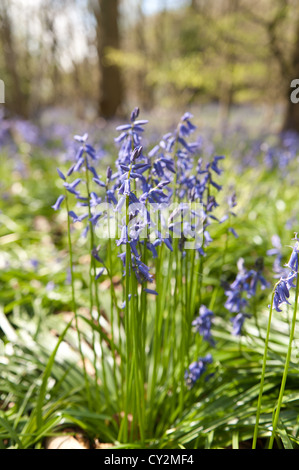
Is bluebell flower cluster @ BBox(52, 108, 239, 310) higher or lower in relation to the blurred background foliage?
lower

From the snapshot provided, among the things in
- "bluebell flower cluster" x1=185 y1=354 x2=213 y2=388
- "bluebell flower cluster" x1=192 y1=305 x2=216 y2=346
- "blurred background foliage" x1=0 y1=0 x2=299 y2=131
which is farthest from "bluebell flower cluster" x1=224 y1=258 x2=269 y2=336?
"blurred background foliage" x1=0 y1=0 x2=299 y2=131

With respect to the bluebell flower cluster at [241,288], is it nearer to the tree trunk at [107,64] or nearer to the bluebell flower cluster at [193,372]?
the bluebell flower cluster at [193,372]

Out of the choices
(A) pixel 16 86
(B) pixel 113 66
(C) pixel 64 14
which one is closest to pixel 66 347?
(A) pixel 16 86

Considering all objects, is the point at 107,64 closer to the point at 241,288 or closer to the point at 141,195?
the point at 241,288

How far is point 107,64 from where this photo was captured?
35.4 feet

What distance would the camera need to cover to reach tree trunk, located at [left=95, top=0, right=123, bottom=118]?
10445 millimetres

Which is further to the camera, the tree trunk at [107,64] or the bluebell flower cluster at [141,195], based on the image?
the tree trunk at [107,64]

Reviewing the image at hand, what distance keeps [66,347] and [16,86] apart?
7807mm

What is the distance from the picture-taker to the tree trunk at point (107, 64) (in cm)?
1045

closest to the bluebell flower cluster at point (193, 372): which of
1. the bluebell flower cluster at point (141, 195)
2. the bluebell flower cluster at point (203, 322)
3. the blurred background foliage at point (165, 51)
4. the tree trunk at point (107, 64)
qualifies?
the bluebell flower cluster at point (203, 322)

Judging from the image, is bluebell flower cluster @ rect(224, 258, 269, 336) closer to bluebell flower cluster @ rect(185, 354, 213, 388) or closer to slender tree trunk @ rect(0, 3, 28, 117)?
bluebell flower cluster @ rect(185, 354, 213, 388)

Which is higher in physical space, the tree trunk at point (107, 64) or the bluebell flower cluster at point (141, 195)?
the tree trunk at point (107, 64)

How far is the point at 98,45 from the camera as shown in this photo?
1124cm

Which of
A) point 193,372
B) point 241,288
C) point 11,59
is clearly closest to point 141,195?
point 241,288
